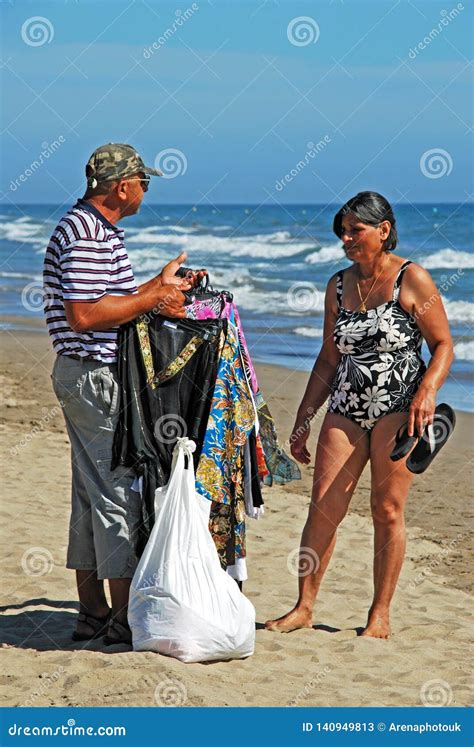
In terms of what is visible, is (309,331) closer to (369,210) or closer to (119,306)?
(369,210)

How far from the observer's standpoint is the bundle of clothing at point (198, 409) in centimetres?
450

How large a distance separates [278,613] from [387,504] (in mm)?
966

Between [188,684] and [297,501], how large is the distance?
Result: 3.63 m

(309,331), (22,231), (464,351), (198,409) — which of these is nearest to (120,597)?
(198,409)

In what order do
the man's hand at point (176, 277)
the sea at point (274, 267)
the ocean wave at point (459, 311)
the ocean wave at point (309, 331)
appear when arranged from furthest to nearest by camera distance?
1. the ocean wave at point (459, 311)
2. the ocean wave at point (309, 331)
3. the sea at point (274, 267)
4. the man's hand at point (176, 277)

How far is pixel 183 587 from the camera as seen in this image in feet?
14.3

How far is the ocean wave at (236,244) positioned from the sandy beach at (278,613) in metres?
20.5

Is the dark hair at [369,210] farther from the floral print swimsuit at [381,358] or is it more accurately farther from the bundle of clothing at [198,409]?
the bundle of clothing at [198,409]

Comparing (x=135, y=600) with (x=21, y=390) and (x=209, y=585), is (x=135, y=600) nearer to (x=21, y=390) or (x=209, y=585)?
(x=209, y=585)

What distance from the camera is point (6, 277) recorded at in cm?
2294

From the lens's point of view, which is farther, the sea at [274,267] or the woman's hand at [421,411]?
the sea at [274,267]

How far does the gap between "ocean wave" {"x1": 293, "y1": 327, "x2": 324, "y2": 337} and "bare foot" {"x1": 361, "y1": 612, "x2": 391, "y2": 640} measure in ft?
31.7

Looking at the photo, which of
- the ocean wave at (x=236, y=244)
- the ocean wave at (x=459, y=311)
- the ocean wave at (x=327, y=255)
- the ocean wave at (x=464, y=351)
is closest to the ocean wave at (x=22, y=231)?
the ocean wave at (x=236, y=244)

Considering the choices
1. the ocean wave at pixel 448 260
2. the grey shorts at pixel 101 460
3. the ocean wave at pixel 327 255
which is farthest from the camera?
the ocean wave at pixel 327 255
